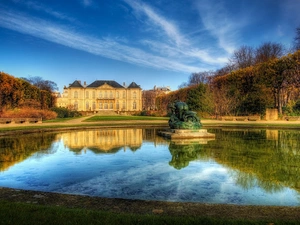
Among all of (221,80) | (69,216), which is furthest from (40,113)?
(69,216)

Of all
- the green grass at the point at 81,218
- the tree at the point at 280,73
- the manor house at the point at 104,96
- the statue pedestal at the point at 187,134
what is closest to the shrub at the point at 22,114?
the statue pedestal at the point at 187,134

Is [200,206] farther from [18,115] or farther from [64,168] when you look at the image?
[18,115]

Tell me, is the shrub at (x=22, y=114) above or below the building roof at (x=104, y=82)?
below

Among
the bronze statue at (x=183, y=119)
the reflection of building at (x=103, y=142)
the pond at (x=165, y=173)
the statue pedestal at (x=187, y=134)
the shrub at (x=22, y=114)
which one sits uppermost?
the shrub at (x=22, y=114)

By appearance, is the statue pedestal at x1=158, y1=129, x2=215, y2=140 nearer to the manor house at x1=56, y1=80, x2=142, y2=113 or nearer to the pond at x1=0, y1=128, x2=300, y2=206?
the pond at x1=0, y1=128, x2=300, y2=206

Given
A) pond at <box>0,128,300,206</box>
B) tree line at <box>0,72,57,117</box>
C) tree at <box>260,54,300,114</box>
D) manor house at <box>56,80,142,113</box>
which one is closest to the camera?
pond at <box>0,128,300,206</box>

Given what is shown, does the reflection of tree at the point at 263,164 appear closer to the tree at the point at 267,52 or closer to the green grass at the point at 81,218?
the green grass at the point at 81,218

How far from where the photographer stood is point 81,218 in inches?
126

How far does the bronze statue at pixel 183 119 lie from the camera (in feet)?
44.0

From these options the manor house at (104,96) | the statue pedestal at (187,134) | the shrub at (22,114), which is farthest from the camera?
the manor house at (104,96)

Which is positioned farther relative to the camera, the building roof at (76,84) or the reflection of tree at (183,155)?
the building roof at (76,84)

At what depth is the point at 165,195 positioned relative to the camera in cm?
468

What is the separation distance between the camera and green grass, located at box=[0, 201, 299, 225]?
3088mm

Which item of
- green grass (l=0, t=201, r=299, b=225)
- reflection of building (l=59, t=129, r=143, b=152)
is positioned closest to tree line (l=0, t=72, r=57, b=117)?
reflection of building (l=59, t=129, r=143, b=152)
